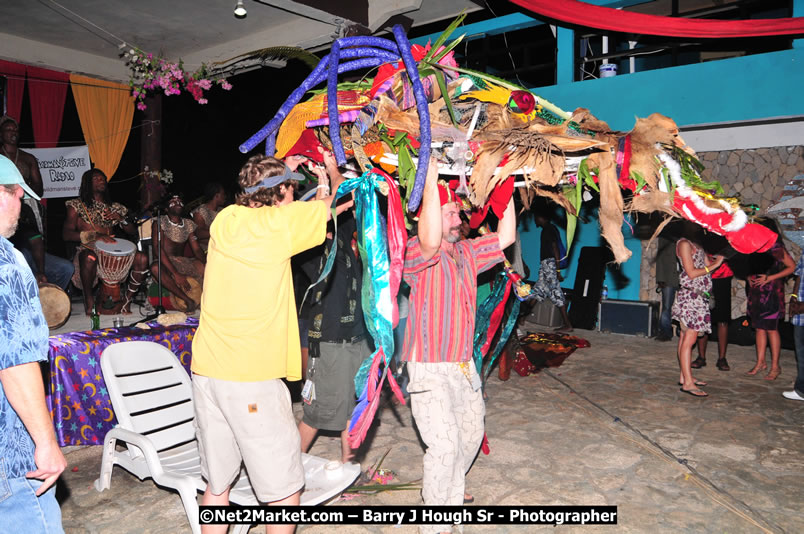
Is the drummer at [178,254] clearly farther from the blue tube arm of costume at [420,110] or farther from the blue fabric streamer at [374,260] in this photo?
the blue tube arm of costume at [420,110]

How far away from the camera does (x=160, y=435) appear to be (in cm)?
405

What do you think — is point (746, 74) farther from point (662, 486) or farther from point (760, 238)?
point (760, 238)

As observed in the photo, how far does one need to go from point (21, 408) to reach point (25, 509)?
1.19 feet

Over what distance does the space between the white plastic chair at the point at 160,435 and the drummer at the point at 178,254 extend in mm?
2585

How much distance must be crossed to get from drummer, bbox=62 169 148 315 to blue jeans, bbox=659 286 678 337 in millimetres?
7877

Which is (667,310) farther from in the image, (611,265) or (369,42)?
(369,42)

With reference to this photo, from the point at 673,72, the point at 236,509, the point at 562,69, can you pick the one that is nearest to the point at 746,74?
the point at 673,72

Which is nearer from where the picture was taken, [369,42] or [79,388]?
[369,42]

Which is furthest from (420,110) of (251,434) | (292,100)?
(251,434)

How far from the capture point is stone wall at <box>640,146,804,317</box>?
8.92 m

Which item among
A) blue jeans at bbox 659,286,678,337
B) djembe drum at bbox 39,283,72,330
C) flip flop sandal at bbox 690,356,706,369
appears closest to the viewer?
djembe drum at bbox 39,283,72,330

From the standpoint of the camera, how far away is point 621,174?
2438mm

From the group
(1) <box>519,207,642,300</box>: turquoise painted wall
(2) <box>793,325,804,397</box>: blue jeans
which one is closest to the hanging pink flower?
(1) <box>519,207,642,300</box>: turquoise painted wall

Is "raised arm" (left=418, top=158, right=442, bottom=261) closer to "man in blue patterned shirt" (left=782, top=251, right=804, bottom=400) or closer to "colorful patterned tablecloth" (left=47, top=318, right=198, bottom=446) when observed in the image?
"colorful patterned tablecloth" (left=47, top=318, right=198, bottom=446)
